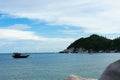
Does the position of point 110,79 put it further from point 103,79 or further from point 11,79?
point 11,79

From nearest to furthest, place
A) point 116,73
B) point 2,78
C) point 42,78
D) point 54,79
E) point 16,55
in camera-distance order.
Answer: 1. point 116,73
2. point 54,79
3. point 42,78
4. point 2,78
5. point 16,55

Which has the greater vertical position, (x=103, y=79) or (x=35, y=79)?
(x=103, y=79)

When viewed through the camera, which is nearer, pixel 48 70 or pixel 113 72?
pixel 113 72

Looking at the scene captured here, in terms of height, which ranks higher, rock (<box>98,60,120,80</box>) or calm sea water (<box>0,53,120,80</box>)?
rock (<box>98,60,120,80</box>)

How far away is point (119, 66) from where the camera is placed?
143 inches

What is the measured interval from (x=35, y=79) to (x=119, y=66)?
4391 cm

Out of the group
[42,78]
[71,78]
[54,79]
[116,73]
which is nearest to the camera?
[116,73]

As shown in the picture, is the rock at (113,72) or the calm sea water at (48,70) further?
the calm sea water at (48,70)

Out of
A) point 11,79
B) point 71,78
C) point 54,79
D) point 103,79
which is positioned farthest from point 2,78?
point 103,79

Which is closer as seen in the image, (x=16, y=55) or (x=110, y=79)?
(x=110, y=79)

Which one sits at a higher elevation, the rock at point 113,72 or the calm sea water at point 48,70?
the rock at point 113,72

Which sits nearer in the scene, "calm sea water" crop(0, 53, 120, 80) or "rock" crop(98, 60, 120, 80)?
"rock" crop(98, 60, 120, 80)

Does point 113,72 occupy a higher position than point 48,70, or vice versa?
point 113,72

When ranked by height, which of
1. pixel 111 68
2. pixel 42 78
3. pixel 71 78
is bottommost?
pixel 42 78
